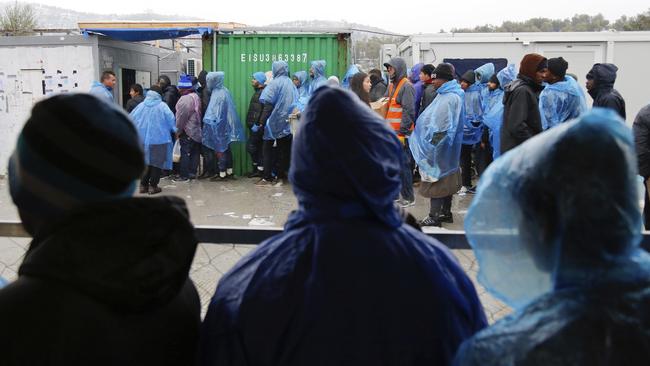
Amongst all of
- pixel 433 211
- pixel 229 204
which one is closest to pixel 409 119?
pixel 433 211

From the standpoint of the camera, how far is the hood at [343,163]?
137 centimetres

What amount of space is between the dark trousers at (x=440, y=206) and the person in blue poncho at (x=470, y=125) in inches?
81.8

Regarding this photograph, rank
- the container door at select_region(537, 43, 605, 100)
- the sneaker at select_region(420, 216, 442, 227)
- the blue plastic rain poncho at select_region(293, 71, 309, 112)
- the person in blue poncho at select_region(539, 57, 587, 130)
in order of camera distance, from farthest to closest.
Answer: the container door at select_region(537, 43, 605, 100), the blue plastic rain poncho at select_region(293, 71, 309, 112), the sneaker at select_region(420, 216, 442, 227), the person in blue poncho at select_region(539, 57, 587, 130)

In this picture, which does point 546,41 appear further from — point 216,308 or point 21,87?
point 216,308

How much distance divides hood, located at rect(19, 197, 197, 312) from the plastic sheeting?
9.42 metres

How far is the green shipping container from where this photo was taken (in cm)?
1033

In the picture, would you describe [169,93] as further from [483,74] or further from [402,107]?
[483,74]

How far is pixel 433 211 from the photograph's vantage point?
269 inches

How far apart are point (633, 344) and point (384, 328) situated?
0.51 metres

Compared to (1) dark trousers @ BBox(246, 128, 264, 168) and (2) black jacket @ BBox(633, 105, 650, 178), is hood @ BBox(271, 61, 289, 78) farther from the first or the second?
(2) black jacket @ BBox(633, 105, 650, 178)

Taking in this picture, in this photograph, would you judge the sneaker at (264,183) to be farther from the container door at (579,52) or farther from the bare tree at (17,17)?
the bare tree at (17,17)

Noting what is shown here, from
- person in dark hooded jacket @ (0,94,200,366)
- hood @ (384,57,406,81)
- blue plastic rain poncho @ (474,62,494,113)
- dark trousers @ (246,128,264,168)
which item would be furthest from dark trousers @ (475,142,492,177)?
person in dark hooded jacket @ (0,94,200,366)

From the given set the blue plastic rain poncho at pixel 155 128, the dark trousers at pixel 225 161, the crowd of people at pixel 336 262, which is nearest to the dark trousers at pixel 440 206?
the blue plastic rain poncho at pixel 155 128

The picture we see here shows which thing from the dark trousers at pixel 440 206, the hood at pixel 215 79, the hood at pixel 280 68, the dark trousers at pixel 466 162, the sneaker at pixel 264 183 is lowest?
the sneaker at pixel 264 183
